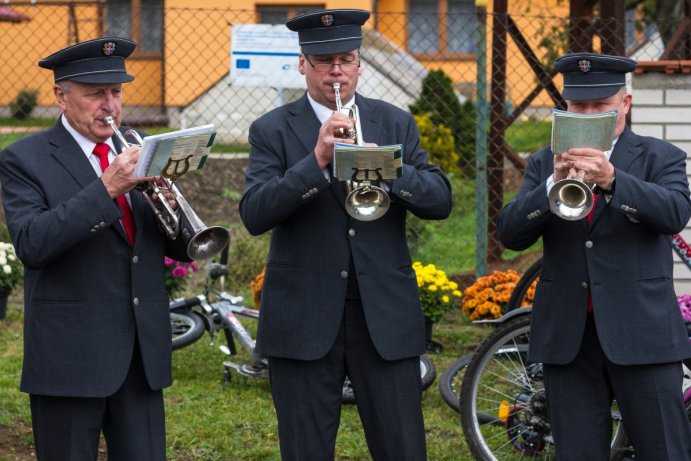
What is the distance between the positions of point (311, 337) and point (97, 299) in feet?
2.39

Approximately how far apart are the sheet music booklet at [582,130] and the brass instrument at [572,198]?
4.0 inches

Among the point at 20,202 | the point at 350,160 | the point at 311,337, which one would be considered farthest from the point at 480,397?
the point at 20,202

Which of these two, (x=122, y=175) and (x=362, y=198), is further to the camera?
(x=362, y=198)

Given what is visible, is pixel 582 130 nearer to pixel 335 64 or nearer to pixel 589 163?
pixel 589 163

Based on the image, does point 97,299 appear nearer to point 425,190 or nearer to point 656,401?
point 425,190

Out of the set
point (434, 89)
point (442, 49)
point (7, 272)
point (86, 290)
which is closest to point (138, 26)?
point (442, 49)

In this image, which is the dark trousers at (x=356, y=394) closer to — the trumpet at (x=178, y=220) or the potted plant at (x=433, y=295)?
the trumpet at (x=178, y=220)

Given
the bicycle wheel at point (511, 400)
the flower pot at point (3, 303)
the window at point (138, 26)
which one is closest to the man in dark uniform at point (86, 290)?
the bicycle wheel at point (511, 400)

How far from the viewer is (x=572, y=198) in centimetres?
406

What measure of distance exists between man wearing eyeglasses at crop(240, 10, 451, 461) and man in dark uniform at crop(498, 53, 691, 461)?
0.45 metres

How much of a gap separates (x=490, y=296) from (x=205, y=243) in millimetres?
3630

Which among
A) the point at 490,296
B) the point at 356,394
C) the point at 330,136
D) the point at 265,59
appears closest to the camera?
the point at 330,136

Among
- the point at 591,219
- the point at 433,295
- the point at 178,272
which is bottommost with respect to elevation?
the point at 433,295

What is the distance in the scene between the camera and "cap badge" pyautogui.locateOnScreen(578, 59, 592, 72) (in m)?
4.21
